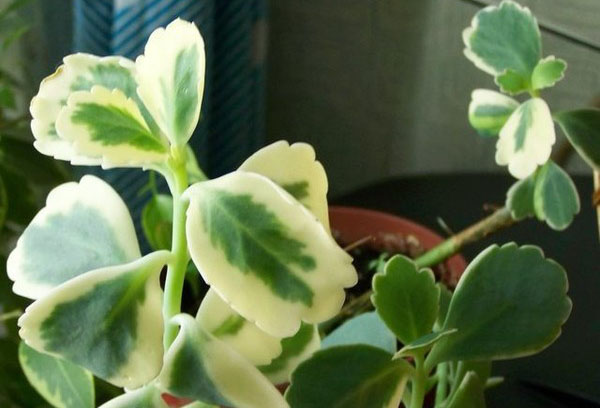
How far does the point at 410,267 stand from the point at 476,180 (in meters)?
0.63

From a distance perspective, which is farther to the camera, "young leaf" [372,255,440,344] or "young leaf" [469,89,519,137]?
"young leaf" [469,89,519,137]

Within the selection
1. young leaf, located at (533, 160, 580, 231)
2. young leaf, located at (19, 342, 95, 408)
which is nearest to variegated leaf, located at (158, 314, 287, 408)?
young leaf, located at (19, 342, 95, 408)

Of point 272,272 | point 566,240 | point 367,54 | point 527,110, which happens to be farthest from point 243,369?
point 367,54

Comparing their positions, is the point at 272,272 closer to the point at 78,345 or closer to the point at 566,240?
the point at 78,345

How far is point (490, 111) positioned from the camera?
1.41 ft

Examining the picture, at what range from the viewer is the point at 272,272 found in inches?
9.5

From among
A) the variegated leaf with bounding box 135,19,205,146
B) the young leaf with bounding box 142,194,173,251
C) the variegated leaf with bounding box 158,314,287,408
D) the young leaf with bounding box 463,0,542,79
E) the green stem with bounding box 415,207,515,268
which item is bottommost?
the young leaf with bounding box 142,194,173,251

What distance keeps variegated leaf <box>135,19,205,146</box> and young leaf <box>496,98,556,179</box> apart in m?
0.19

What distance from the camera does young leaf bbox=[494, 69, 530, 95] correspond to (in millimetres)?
406

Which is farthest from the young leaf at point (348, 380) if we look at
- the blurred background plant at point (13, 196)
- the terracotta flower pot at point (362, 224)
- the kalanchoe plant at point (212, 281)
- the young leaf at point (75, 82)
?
the terracotta flower pot at point (362, 224)

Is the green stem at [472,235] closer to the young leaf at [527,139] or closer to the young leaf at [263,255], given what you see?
the young leaf at [527,139]

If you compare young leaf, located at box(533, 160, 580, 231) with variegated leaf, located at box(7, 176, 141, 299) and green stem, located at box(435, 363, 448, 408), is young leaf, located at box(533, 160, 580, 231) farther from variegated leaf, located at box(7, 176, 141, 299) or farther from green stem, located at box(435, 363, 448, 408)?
variegated leaf, located at box(7, 176, 141, 299)

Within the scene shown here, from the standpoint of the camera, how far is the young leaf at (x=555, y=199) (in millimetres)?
413

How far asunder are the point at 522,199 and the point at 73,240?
0.81ft
